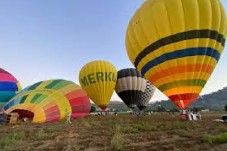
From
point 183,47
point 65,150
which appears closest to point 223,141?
point 65,150

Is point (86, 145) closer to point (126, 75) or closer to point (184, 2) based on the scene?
point (184, 2)

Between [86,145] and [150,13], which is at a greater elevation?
[150,13]

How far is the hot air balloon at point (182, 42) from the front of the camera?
18.4 metres

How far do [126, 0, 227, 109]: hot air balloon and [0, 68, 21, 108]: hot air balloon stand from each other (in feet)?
48.1

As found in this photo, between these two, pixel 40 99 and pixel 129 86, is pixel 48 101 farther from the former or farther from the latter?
pixel 129 86

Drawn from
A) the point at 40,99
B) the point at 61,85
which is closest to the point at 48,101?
the point at 40,99

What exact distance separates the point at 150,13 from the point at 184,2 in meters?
2.55

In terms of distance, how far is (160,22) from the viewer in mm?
18703

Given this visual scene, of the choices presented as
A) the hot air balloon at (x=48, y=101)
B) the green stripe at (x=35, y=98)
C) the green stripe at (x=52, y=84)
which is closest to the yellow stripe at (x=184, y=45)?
the hot air balloon at (x=48, y=101)

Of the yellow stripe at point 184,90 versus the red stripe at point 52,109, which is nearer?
the red stripe at point 52,109

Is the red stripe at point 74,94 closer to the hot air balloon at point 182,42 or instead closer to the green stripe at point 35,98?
the green stripe at point 35,98

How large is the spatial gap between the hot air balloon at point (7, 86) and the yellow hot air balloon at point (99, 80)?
1076 centimetres

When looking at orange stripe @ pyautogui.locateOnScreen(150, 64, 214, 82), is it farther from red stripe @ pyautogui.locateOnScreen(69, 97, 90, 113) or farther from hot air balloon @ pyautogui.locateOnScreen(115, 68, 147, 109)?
hot air balloon @ pyautogui.locateOnScreen(115, 68, 147, 109)

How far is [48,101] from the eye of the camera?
19.0 m
